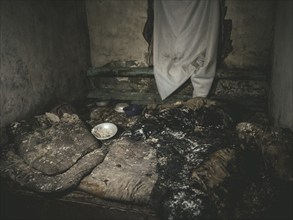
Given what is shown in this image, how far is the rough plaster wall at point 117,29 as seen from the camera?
231 inches

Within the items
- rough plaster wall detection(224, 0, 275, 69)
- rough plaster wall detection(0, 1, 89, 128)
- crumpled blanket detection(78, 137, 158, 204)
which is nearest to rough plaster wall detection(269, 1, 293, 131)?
rough plaster wall detection(224, 0, 275, 69)

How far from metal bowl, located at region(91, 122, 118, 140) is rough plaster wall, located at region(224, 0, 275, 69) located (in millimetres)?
2887

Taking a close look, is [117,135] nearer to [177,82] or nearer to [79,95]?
[177,82]

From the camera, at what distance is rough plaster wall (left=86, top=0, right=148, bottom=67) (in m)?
5.86

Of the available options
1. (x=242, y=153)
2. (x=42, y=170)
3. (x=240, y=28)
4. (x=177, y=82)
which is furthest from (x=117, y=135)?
(x=240, y=28)

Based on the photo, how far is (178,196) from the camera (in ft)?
10.1

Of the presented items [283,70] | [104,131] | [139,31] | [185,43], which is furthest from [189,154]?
[139,31]

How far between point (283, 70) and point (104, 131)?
10.3 feet

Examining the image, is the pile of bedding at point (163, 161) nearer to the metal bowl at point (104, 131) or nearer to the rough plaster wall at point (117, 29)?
the metal bowl at point (104, 131)

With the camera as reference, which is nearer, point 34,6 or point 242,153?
point 242,153

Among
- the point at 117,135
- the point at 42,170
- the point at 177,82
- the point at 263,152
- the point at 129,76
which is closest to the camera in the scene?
the point at 263,152

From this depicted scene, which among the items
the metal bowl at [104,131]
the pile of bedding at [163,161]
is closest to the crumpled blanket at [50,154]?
the pile of bedding at [163,161]

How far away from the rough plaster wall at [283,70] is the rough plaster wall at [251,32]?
356mm

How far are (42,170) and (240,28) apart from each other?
179 inches
